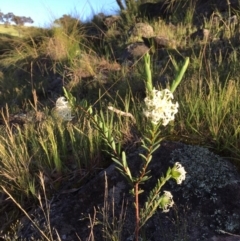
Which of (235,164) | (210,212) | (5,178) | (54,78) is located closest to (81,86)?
(54,78)

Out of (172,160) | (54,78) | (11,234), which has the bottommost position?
(54,78)

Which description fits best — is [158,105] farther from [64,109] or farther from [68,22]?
[68,22]

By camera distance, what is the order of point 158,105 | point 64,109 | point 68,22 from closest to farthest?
point 158,105 → point 64,109 → point 68,22

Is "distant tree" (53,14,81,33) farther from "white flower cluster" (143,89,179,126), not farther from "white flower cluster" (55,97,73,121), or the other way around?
"white flower cluster" (143,89,179,126)

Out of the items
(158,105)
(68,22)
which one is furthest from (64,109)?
(68,22)

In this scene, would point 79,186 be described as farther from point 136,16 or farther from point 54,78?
point 136,16

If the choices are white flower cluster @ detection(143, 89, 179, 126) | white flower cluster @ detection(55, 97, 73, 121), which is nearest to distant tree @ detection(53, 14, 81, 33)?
white flower cluster @ detection(55, 97, 73, 121)

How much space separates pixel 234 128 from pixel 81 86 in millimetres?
3611

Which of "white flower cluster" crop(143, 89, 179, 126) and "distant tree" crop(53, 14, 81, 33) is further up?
"white flower cluster" crop(143, 89, 179, 126)

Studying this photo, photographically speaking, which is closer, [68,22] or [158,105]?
[158,105]

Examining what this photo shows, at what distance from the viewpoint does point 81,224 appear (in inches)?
94.4

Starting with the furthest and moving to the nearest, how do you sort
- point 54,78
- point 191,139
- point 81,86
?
point 54,78
point 81,86
point 191,139

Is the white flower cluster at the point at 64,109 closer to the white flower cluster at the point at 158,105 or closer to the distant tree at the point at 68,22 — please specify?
the white flower cluster at the point at 158,105

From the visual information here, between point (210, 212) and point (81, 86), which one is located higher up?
point (210, 212)
